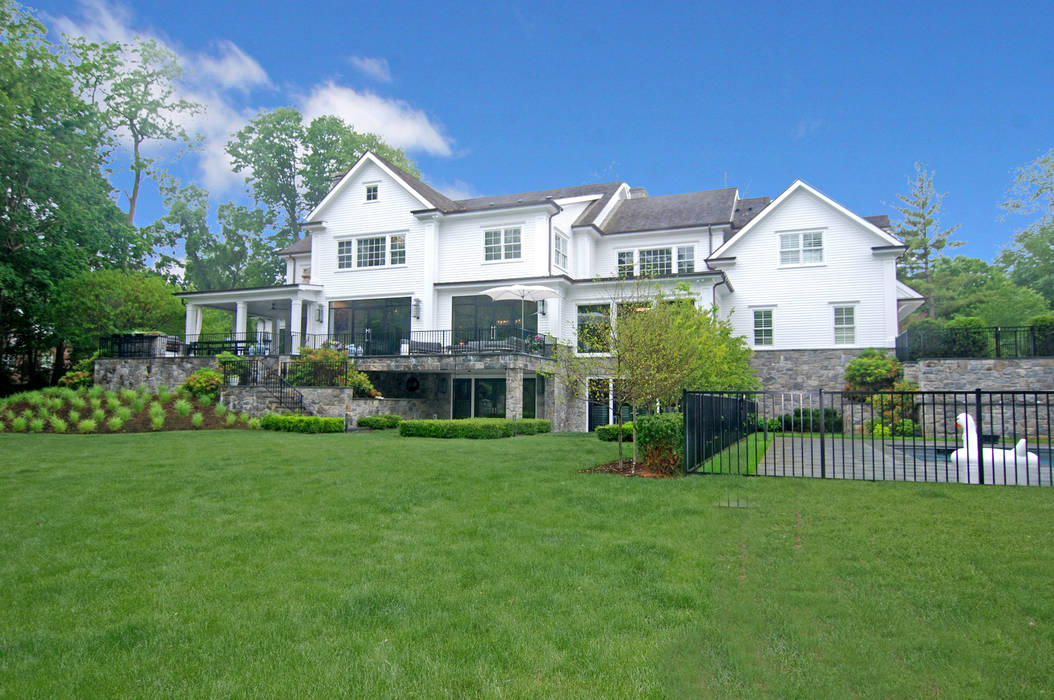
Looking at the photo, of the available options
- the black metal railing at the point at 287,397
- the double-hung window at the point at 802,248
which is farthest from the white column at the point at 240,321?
the double-hung window at the point at 802,248

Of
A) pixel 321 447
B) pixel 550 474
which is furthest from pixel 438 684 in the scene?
pixel 321 447

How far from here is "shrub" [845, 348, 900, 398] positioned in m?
22.0

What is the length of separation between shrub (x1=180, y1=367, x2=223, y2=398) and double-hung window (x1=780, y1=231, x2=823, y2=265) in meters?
21.4

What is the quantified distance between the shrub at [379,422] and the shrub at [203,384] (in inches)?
226

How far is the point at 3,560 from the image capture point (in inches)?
223

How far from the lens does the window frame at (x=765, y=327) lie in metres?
25.3

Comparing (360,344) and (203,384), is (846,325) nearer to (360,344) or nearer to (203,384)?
(360,344)

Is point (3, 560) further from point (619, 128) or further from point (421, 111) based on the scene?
point (421, 111)

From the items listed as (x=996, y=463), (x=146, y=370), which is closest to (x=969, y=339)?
(x=996, y=463)

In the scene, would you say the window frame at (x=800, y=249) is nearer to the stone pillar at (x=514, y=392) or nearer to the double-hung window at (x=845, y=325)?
the double-hung window at (x=845, y=325)

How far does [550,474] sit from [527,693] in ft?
22.9

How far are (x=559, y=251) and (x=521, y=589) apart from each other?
22.5 m

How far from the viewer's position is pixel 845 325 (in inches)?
965

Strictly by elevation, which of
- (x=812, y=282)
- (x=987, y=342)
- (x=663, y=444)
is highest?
(x=812, y=282)
